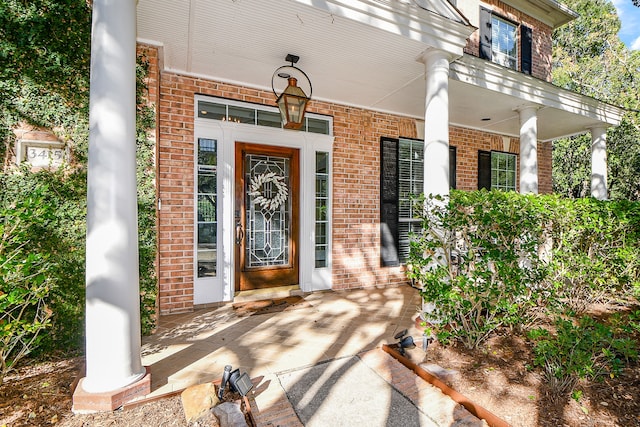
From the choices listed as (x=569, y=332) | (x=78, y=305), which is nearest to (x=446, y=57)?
(x=569, y=332)

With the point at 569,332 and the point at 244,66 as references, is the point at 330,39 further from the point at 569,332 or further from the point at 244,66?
the point at 569,332

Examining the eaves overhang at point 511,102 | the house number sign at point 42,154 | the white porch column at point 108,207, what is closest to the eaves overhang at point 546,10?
the eaves overhang at point 511,102

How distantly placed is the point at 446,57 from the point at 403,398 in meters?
3.07

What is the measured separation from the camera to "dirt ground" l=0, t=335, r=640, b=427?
1.66 meters

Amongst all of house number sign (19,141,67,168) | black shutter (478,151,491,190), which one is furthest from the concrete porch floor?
black shutter (478,151,491,190)

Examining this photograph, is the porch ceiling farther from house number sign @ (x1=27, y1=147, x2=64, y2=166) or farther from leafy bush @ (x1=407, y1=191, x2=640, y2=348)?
leafy bush @ (x1=407, y1=191, x2=640, y2=348)

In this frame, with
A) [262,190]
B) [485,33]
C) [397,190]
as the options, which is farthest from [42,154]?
[485,33]

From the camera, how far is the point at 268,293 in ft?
13.1

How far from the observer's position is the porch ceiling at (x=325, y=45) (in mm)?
2471

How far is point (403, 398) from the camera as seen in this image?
6.37 feet

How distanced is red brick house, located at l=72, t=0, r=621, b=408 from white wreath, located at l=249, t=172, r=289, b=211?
0.02 metres

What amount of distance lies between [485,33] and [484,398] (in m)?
5.73

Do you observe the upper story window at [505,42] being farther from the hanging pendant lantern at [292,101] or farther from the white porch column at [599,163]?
the hanging pendant lantern at [292,101]

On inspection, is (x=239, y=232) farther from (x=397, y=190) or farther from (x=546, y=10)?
(x=546, y=10)
